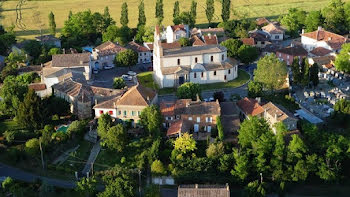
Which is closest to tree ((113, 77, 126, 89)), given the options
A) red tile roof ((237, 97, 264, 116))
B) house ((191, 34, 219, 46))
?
red tile roof ((237, 97, 264, 116))

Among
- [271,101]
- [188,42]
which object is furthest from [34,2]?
[271,101]

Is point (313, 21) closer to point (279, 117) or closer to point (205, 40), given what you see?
point (205, 40)

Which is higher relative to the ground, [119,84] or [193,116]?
[119,84]

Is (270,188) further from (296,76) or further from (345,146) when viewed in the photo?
(296,76)

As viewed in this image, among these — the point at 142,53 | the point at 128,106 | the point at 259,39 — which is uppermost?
the point at 259,39

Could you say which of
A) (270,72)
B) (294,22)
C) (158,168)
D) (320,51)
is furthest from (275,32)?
(158,168)
